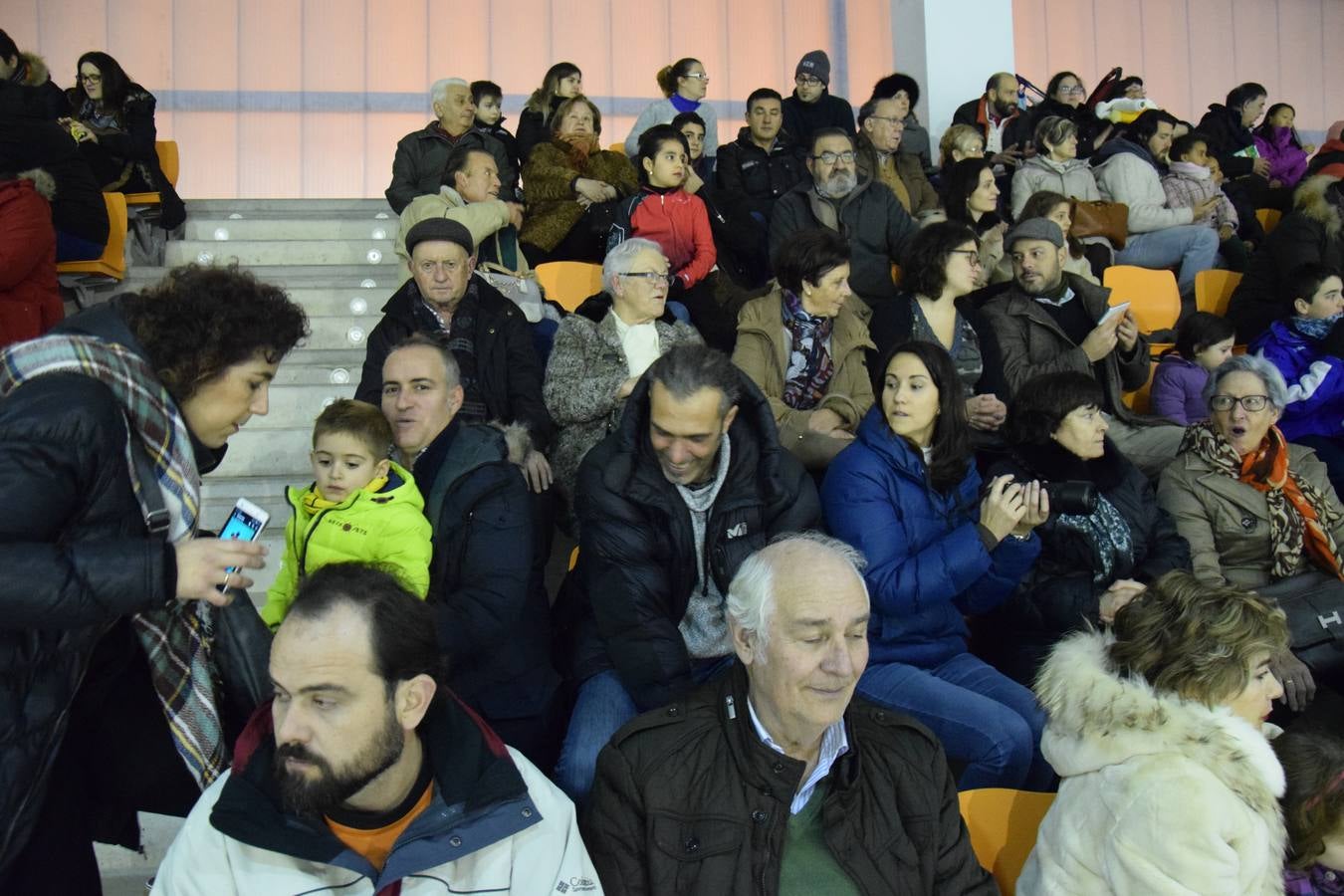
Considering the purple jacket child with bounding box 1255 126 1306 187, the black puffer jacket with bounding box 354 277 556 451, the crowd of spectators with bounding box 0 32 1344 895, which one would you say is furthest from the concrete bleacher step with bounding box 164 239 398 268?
the purple jacket child with bounding box 1255 126 1306 187

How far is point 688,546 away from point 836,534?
1.35 ft

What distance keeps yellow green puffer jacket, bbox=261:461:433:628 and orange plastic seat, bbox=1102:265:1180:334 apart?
391 centimetres

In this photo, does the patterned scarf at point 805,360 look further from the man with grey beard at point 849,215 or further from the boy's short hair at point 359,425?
the boy's short hair at point 359,425

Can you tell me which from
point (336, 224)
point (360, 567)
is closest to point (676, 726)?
point (360, 567)

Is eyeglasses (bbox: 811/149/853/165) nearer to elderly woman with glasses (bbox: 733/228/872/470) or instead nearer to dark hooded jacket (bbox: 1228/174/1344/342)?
elderly woman with glasses (bbox: 733/228/872/470)

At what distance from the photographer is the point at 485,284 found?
3959mm

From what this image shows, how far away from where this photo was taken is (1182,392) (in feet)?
15.6

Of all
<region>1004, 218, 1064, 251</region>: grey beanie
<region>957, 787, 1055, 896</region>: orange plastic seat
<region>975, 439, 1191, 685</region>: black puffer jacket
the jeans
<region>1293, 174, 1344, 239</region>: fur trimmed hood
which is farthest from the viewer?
the jeans

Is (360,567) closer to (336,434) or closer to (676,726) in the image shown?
(676,726)

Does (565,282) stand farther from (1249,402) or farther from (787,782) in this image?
(787,782)

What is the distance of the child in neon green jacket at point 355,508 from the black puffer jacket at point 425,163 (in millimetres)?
2962

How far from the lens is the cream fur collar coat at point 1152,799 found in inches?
78.8

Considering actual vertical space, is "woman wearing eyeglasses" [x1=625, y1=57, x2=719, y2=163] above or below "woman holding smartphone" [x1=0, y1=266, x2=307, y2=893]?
above

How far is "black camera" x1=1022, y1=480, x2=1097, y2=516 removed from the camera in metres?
3.26
